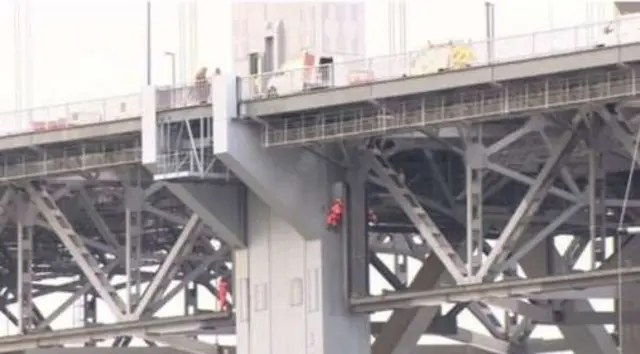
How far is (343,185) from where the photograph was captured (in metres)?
74.1

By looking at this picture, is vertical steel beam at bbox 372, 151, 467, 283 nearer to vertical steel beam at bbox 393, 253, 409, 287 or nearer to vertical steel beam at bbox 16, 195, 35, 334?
vertical steel beam at bbox 16, 195, 35, 334

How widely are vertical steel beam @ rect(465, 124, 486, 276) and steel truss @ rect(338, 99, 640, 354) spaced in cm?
3

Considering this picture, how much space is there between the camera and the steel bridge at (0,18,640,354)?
221ft

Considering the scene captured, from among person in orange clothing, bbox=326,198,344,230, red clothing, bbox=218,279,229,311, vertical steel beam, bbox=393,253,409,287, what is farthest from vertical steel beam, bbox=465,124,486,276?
vertical steel beam, bbox=393,253,409,287

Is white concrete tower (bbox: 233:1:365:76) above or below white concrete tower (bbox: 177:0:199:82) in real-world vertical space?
below

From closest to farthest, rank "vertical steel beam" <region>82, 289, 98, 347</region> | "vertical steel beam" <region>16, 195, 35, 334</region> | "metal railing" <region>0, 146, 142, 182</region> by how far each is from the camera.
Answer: "metal railing" <region>0, 146, 142, 182</region> → "vertical steel beam" <region>16, 195, 35, 334</region> → "vertical steel beam" <region>82, 289, 98, 347</region>

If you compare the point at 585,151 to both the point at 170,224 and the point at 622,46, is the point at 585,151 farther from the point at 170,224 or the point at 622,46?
the point at 170,224

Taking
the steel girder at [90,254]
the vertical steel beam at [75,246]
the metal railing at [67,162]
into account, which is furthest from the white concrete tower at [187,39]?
the vertical steel beam at [75,246]

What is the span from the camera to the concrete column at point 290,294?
7375cm

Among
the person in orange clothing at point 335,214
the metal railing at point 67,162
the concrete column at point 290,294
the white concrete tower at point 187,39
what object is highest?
the white concrete tower at point 187,39

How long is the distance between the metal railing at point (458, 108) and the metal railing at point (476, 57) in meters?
0.91

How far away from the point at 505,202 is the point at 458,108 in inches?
697

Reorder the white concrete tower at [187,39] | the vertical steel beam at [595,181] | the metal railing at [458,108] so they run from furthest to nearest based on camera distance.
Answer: the white concrete tower at [187,39] → the vertical steel beam at [595,181] → the metal railing at [458,108]

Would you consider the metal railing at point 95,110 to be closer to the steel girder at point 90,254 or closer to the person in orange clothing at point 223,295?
the steel girder at point 90,254
